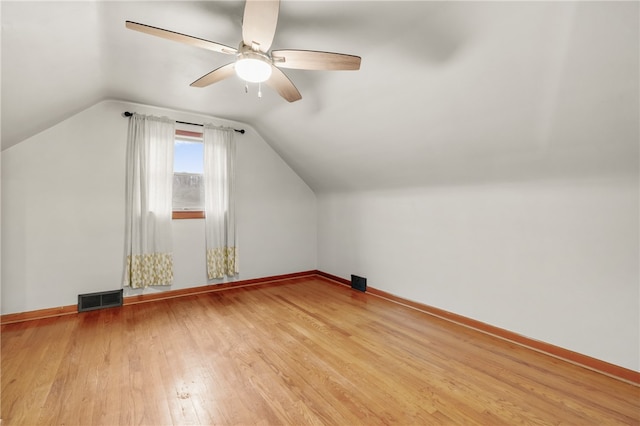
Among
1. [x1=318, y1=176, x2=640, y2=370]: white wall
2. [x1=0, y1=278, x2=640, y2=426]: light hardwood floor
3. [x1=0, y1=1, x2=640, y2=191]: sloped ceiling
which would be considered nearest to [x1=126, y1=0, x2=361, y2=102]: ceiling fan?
Result: [x1=0, y1=1, x2=640, y2=191]: sloped ceiling

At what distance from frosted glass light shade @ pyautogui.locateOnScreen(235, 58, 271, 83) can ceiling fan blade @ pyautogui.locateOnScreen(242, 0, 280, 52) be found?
0.26 feet

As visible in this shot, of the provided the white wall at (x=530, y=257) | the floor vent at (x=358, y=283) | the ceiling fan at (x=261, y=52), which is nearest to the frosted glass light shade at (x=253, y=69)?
the ceiling fan at (x=261, y=52)

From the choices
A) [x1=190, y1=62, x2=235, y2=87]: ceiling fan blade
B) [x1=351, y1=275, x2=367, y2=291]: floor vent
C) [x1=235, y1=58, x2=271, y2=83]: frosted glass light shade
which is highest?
[x1=190, y1=62, x2=235, y2=87]: ceiling fan blade

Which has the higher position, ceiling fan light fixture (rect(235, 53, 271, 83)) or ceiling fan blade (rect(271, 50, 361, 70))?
ceiling fan blade (rect(271, 50, 361, 70))

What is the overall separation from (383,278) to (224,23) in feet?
→ 10.5

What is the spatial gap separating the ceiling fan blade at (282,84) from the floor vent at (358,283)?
105 inches

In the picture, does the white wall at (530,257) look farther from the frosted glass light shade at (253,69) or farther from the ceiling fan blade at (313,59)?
the frosted glass light shade at (253,69)

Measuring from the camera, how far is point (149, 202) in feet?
11.6

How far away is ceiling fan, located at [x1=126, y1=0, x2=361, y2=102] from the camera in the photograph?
144 centimetres

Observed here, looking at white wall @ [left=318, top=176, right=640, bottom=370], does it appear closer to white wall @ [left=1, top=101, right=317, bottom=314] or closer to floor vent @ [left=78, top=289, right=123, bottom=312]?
white wall @ [left=1, top=101, right=317, bottom=314]

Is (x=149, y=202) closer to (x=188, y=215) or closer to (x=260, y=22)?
(x=188, y=215)

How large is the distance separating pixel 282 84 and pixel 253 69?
0.38 metres

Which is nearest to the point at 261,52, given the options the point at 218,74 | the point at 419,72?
the point at 218,74

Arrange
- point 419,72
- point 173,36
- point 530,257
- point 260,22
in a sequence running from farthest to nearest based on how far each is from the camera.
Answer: point 530,257 → point 419,72 → point 173,36 → point 260,22
